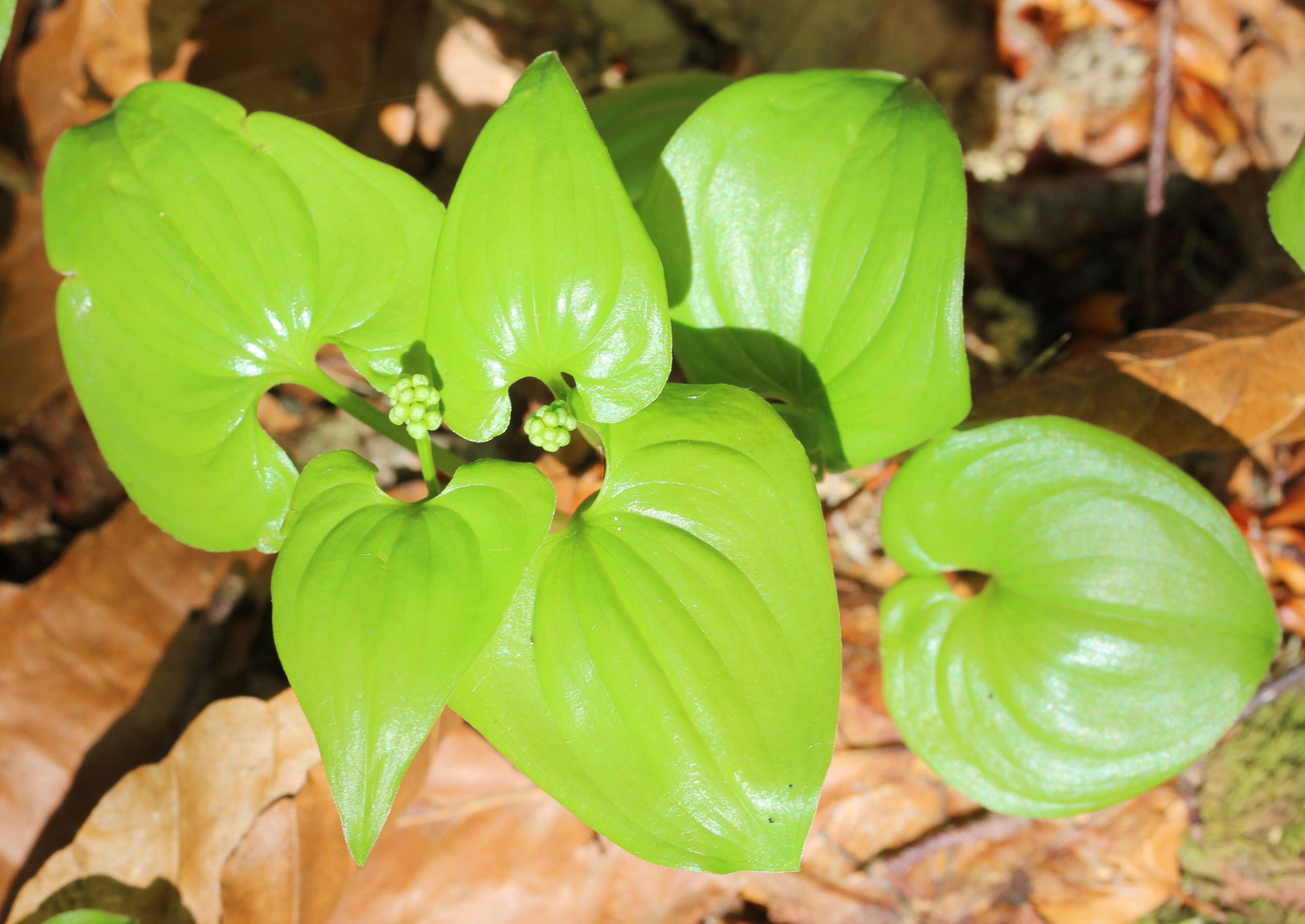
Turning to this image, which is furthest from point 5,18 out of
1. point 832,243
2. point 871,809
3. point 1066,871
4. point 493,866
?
point 1066,871

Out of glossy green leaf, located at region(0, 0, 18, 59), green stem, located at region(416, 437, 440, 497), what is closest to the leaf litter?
green stem, located at region(416, 437, 440, 497)

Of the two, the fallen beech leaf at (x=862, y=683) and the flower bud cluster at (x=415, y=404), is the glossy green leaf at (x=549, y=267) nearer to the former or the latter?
the flower bud cluster at (x=415, y=404)

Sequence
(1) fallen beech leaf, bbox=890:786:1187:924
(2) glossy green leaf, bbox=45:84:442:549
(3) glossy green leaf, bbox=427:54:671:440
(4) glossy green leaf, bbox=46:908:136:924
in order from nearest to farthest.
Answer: (3) glossy green leaf, bbox=427:54:671:440, (2) glossy green leaf, bbox=45:84:442:549, (4) glossy green leaf, bbox=46:908:136:924, (1) fallen beech leaf, bbox=890:786:1187:924

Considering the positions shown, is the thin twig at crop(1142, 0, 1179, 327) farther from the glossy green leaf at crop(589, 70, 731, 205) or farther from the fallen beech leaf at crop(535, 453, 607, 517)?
the fallen beech leaf at crop(535, 453, 607, 517)

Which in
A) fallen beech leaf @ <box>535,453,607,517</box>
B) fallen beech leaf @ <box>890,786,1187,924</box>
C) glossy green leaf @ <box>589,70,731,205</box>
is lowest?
fallen beech leaf @ <box>890,786,1187,924</box>

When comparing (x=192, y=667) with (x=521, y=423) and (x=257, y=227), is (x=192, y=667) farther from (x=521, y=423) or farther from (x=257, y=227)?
(x=257, y=227)

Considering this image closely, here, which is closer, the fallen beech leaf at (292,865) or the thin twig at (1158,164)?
the fallen beech leaf at (292,865)

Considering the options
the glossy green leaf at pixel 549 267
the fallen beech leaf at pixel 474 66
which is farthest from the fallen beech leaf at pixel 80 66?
the glossy green leaf at pixel 549 267

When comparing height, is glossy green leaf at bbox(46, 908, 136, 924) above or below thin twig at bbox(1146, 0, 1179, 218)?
below
